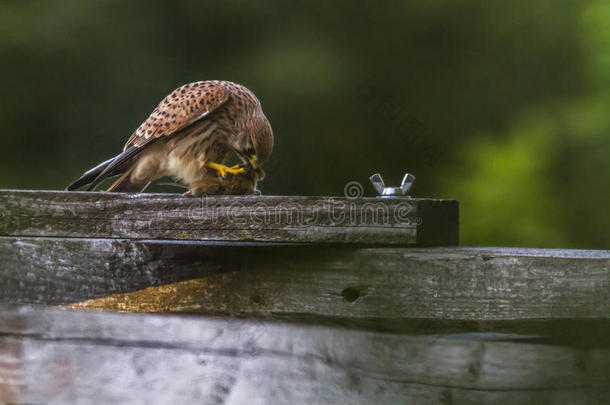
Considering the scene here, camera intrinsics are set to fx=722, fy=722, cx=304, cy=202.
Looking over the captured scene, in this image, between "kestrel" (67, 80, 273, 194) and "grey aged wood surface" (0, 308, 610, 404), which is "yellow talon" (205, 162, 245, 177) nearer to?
"kestrel" (67, 80, 273, 194)

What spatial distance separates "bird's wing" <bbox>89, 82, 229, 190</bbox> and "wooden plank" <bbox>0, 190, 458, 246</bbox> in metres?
0.91

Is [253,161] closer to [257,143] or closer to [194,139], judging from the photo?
[257,143]

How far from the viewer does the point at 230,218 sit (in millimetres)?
1292

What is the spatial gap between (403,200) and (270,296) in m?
0.31

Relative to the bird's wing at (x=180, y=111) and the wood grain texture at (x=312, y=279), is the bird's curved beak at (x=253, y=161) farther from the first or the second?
the wood grain texture at (x=312, y=279)

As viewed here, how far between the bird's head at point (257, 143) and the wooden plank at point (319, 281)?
1.01 m

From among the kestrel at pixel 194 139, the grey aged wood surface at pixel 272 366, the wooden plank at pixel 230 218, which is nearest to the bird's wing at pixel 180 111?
A: the kestrel at pixel 194 139

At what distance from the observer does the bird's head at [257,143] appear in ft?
7.87

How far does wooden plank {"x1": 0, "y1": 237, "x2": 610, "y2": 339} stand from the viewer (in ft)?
3.87

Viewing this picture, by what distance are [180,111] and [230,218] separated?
127 cm

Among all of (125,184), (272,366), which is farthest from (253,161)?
(272,366)

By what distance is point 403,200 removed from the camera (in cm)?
126

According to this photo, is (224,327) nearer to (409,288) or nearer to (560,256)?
(409,288)

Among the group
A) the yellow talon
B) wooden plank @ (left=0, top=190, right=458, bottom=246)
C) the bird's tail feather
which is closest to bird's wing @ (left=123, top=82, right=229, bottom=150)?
the bird's tail feather
